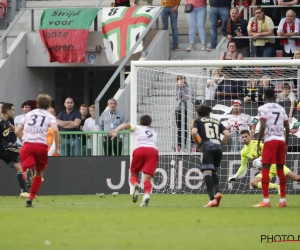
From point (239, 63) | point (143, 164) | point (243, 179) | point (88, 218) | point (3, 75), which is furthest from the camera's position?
point (3, 75)

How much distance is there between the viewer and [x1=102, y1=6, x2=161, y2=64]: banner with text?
2545 centimetres

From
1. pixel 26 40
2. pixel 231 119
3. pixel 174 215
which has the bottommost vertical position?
pixel 174 215

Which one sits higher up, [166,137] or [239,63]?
[239,63]

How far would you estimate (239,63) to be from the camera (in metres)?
19.8

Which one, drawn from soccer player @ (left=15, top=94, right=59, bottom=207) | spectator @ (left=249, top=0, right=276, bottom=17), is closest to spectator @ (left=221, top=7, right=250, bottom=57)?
spectator @ (left=249, top=0, right=276, bottom=17)

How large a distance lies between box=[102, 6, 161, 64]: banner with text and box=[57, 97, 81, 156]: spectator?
3.22 m

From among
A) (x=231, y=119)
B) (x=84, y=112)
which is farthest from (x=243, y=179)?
(x=84, y=112)

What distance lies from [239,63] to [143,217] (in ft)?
23.4

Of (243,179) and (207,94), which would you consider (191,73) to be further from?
(243,179)

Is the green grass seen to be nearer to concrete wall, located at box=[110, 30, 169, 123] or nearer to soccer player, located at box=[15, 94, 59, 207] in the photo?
soccer player, located at box=[15, 94, 59, 207]

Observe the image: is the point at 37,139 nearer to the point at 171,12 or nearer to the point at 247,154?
the point at 247,154

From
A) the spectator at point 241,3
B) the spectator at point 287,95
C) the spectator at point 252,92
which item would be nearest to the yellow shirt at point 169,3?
the spectator at point 241,3

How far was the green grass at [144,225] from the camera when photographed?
1016 centimetres

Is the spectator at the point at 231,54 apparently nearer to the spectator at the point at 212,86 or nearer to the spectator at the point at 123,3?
the spectator at the point at 212,86
